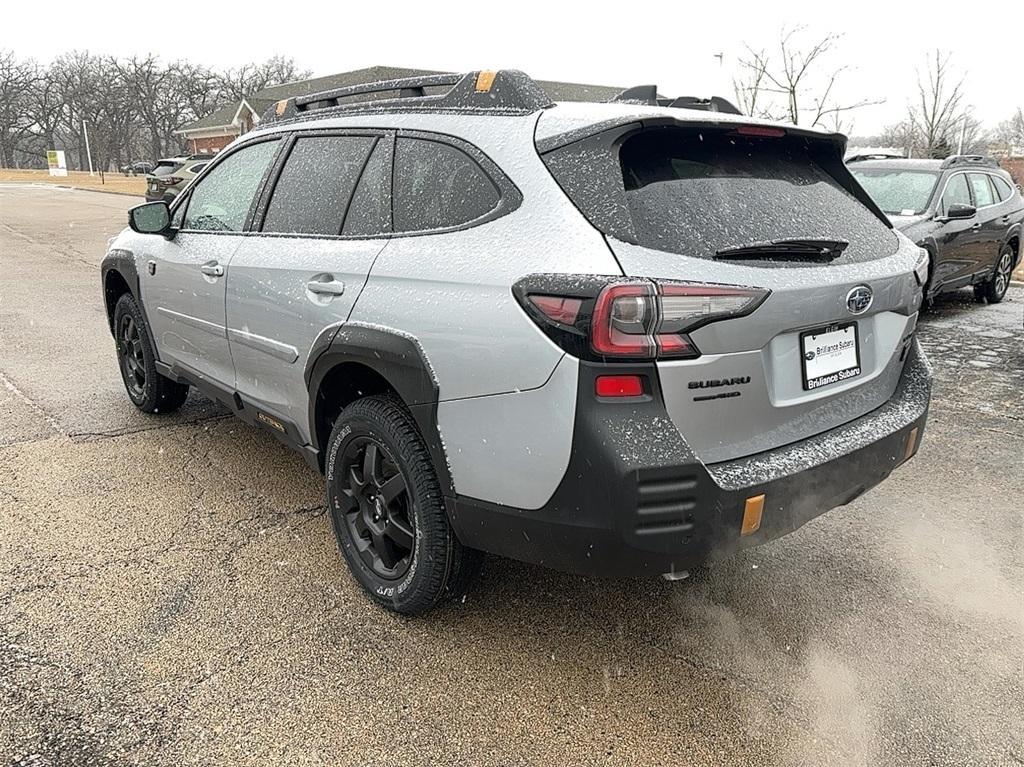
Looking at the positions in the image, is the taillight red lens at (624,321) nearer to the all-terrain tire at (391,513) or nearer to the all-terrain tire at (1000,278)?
the all-terrain tire at (391,513)

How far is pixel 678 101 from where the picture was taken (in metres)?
2.98

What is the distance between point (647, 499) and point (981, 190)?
355 inches

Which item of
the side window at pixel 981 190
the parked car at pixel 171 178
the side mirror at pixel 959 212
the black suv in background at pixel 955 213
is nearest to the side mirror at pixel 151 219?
the black suv in background at pixel 955 213

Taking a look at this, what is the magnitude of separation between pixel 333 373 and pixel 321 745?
4.20ft

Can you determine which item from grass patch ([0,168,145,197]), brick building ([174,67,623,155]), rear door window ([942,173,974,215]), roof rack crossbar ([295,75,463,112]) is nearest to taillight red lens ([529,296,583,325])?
roof rack crossbar ([295,75,463,112])

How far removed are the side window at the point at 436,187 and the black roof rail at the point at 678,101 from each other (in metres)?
0.71

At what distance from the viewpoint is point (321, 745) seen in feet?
7.43

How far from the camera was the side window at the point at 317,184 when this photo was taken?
306cm

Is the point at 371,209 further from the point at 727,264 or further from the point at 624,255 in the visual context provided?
the point at 727,264

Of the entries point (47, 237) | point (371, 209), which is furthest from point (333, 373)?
point (47, 237)

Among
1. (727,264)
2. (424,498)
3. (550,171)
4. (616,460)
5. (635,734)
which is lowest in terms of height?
(635,734)

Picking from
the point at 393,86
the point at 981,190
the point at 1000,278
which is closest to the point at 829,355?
the point at 393,86

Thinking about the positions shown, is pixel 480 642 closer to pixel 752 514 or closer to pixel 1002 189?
pixel 752 514

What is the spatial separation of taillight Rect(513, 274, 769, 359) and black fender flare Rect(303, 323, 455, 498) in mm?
501
